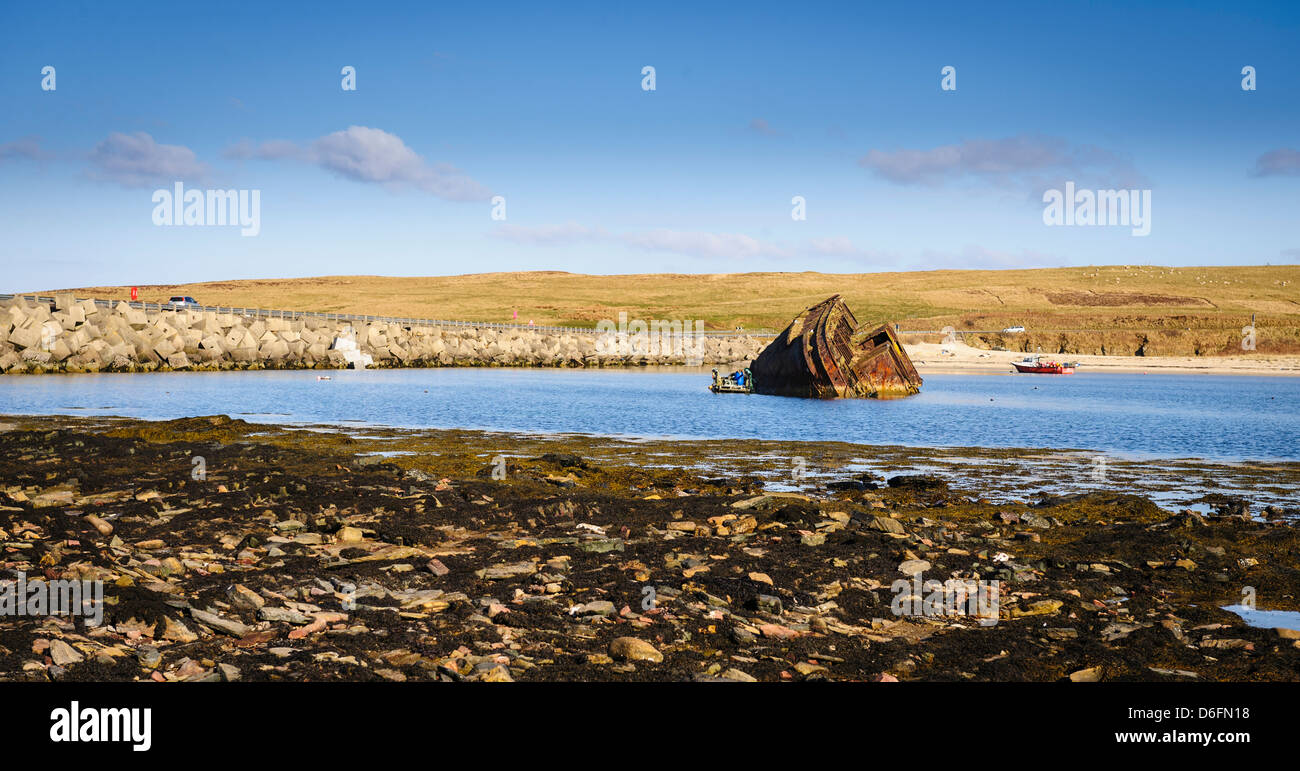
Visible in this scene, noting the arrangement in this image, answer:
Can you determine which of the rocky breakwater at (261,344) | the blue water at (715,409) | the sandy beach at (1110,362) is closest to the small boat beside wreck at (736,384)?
the blue water at (715,409)

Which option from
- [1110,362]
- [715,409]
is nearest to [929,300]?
[1110,362]

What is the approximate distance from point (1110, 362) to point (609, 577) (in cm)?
9330

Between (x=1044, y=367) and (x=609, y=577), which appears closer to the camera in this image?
(x=609, y=577)

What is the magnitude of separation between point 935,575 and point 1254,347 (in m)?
102

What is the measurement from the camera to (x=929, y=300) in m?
151

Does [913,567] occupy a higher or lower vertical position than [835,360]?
lower

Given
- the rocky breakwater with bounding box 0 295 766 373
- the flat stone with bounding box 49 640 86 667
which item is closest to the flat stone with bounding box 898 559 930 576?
the flat stone with bounding box 49 640 86 667

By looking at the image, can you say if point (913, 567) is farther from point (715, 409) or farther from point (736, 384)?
point (736, 384)

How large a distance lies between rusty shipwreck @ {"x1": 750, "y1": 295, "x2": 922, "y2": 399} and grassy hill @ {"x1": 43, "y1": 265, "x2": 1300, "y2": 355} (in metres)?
57.7

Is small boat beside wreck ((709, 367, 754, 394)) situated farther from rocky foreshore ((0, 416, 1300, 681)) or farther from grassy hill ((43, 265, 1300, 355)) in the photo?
grassy hill ((43, 265, 1300, 355))

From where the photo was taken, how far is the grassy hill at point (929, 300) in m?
106

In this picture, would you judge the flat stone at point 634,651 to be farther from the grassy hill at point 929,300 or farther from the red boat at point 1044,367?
the grassy hill at point 929,300
